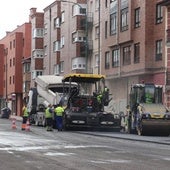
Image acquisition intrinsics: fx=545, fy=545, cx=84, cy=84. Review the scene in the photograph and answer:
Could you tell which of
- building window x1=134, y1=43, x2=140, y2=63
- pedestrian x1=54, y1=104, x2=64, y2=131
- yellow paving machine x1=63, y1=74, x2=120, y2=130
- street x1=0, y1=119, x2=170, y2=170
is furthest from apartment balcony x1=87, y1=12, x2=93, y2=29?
street x1=0, y1=119, x2=170, y2=170

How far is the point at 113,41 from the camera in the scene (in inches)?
1866

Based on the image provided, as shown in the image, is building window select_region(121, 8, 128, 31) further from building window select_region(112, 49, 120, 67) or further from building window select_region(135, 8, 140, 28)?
building window select_region(112, 49, 120, 67)

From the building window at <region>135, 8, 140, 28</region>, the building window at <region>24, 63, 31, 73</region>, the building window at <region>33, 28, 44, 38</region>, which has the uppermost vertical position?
the building window at <region>33, 28, 44, 38</region>

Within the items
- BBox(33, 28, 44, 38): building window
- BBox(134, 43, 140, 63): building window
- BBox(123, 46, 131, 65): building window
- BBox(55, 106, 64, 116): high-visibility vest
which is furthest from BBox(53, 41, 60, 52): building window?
BBox(55, 106, 64, 116): high-visibility vest

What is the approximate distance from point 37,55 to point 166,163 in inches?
2265

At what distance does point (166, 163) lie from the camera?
14852 millimetres

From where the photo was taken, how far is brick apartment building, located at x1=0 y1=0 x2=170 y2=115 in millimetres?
40344

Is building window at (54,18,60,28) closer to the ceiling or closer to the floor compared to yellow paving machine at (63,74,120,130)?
closer to the ceiling

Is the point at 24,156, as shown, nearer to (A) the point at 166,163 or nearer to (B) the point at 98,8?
(A) the point at 166,163

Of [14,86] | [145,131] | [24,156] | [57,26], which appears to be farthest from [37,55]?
[24,156]

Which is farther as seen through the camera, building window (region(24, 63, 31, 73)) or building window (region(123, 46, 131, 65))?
building window (region(24, 63, 31, 73))

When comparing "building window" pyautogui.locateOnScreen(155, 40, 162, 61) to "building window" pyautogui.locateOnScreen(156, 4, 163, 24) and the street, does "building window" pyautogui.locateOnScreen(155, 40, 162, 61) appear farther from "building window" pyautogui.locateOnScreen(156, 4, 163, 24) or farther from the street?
the street

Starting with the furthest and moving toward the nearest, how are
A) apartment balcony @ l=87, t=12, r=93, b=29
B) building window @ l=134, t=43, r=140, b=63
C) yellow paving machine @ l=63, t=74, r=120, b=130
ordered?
apartment balcony @ l=87, t=12, r=93, b=29
building window @ l=134, t=43, r=140, b=63
yellow paving machine @ l=63, t=74, r=120, b=130

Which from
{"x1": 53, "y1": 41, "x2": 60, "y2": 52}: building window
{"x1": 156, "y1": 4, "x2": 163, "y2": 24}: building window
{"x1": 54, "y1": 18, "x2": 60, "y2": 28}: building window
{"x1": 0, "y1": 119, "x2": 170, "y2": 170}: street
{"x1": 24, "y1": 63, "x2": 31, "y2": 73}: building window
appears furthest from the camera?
{"x1": 24, "y1": 63, "x2": 31, "y2": 73}: building window
